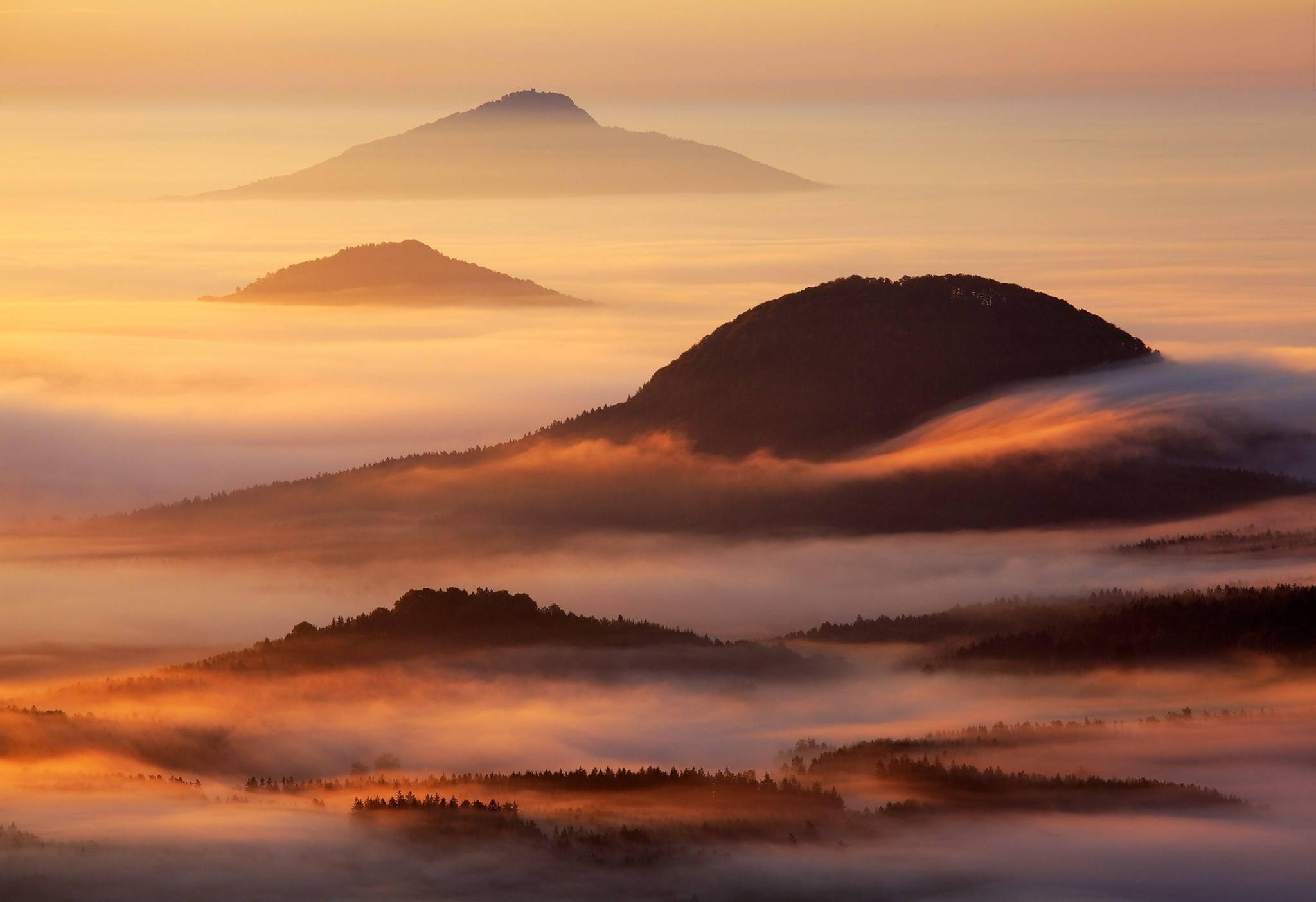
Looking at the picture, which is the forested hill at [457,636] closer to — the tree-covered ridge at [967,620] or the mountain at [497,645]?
the mountain at [497,645]

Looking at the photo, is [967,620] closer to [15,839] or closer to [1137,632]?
[1137,632]

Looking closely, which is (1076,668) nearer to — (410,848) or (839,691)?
(839,691)

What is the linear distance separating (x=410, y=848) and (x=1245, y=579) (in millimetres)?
75132

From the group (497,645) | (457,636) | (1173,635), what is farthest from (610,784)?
(457,636)

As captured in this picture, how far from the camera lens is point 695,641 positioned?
165000mm

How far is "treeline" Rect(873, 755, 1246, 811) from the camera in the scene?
104188 millimetres

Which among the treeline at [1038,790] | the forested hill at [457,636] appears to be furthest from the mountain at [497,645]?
the treeline at [1038,790]

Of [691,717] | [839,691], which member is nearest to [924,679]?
[839,691]

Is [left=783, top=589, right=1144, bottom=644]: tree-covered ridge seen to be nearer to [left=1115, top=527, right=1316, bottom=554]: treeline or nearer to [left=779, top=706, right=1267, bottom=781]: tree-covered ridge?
[left=1115, top=527, right=1316, bottom=554]: treeline

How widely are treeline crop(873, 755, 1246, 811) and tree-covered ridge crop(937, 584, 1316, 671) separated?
32.0 m

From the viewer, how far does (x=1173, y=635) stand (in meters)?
144

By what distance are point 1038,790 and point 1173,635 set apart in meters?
39.3

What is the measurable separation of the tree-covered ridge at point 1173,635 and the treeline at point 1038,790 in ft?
105

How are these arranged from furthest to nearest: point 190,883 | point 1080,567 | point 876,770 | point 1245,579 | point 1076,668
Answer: point 1080,567 → point 1245,579 → point 1076,668 → point 876,770 → point 190,883
